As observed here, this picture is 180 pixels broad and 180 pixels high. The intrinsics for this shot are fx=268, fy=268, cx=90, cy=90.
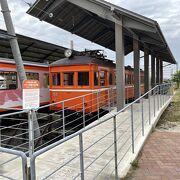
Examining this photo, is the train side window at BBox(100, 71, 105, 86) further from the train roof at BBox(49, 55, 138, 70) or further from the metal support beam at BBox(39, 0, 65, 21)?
the metal support beam at BBox(39, 0, 65, 21)

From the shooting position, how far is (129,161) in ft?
15.5

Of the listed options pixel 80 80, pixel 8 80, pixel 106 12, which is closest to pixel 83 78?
pixel 80 80

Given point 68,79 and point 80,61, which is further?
point 68,79

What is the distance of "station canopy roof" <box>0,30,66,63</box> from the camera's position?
51.1 feet

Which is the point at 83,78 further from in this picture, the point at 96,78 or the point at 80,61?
the point at 80,61

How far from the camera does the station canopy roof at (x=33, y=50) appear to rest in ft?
51.1

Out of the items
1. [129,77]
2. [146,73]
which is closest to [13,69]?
[129,77]

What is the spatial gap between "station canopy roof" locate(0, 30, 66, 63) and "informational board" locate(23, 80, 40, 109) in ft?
33.8

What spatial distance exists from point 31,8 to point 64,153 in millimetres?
7510

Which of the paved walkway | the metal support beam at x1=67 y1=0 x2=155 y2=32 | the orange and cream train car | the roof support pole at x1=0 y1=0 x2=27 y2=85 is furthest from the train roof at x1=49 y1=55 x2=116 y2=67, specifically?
the paved walkway

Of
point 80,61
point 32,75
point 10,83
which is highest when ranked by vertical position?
point 80,61

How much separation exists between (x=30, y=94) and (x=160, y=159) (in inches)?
110

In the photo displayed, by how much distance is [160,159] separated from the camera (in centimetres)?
523

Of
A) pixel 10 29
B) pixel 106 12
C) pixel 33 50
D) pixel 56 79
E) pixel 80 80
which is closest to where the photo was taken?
pixel 10 29
